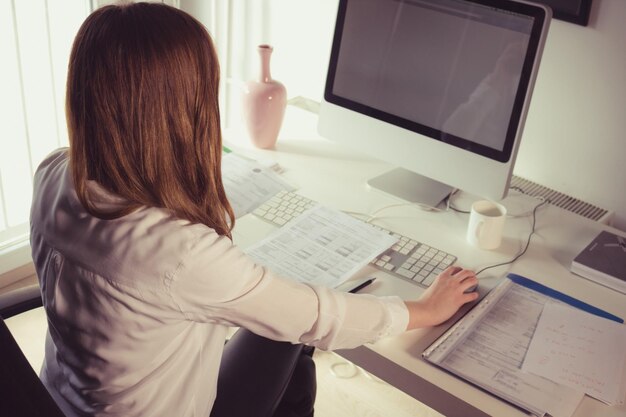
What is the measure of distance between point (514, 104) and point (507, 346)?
1.62 feet

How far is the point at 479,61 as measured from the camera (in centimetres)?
148

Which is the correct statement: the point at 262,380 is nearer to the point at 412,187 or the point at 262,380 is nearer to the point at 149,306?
the point at 149,306

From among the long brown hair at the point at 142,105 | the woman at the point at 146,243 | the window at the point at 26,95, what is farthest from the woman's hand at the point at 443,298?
the window at the point at 26,95

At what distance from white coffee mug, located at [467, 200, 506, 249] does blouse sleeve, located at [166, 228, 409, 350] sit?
386mm

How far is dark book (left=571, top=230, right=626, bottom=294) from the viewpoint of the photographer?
4.73 ft

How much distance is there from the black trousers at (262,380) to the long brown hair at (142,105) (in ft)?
1.08

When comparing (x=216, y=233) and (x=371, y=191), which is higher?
(x=216, y=233)

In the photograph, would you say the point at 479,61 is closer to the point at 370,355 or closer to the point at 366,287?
the point at 366,287

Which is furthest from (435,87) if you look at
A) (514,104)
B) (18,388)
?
(18,388)

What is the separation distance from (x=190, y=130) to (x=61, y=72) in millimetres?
1431

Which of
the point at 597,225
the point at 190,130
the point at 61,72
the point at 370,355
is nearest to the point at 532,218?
the point at 597,225

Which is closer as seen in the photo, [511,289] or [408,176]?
[511,289]

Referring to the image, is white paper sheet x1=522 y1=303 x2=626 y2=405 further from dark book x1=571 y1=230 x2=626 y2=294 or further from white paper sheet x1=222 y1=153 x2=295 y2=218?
white paper sheet x1=222 y1=153 x2=295 y2=218

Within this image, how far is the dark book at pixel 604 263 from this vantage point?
1442 mm
